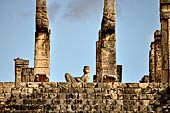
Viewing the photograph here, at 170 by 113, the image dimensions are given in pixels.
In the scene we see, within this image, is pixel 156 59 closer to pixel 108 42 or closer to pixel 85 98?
pixel 108 42

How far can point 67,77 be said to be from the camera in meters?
30.9

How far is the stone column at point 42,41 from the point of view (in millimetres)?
30188

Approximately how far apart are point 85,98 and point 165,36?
7.43 metres

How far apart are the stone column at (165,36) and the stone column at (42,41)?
564 centimetres

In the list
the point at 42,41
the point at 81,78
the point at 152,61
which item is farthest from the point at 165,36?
the point at 152,61

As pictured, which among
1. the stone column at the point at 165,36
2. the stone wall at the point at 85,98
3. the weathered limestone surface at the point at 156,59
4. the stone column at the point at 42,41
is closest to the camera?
the stone wall at the point at 85,98

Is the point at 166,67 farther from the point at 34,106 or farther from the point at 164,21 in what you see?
the point at 34,106

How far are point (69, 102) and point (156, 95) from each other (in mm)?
3516

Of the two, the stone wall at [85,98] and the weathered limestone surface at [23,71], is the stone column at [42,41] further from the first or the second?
the weathered limestone surface at [23,71]

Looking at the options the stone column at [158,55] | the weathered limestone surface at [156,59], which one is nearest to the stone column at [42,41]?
the weathered limestone surface at [156,59]

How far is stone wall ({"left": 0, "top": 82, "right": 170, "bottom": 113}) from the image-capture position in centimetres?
2392

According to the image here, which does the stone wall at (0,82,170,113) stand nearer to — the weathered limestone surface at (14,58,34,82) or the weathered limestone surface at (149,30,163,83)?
the weathered limestone surface at (149,30,163,83)

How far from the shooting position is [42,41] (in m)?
30.5

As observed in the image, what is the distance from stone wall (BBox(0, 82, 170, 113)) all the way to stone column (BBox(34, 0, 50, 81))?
4.87 metres
